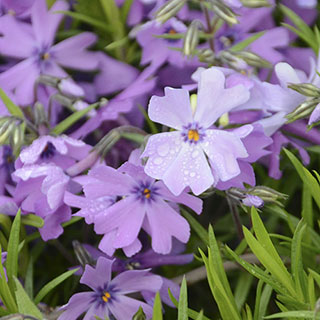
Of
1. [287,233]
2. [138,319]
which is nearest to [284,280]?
[138,319]

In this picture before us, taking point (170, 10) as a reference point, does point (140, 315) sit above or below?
below

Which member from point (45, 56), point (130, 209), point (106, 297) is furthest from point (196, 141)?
point (45, 56)

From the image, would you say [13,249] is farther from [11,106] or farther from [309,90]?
[309,90]

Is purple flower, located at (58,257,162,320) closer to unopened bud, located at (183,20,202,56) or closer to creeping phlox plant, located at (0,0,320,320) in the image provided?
creeping phlox plant, located at (0,0,320,320)

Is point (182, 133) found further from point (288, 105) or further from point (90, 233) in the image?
point (90, 233)

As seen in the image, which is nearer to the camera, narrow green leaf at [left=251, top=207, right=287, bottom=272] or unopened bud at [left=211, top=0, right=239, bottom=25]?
narrow green leaf at [left=251, top=207, right=287, bottom=272]

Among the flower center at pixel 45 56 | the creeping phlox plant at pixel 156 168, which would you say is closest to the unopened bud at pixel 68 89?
the creeping phlox plant at pixel 156 168

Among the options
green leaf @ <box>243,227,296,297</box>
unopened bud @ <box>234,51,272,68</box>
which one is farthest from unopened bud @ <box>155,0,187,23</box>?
green leaf @ <box>243,227,296,297</box>
